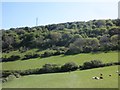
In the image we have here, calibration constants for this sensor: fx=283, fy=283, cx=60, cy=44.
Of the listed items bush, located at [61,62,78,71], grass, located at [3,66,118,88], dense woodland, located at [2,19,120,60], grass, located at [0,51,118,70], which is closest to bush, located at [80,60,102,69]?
bush, located at [61,62,78,71]

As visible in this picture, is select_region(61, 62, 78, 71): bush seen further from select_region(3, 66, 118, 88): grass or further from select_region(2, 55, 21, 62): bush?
select_region(2, 55, 21, 62): bush

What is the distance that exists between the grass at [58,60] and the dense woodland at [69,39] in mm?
2866

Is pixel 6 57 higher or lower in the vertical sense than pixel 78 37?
lower

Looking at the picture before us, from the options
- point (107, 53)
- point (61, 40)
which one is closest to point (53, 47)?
point (61, 40)

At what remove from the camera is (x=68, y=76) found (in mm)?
41344

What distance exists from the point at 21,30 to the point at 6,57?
23.6 m

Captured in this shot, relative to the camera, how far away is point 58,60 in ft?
184

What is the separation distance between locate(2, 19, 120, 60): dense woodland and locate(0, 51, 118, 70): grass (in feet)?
9.40

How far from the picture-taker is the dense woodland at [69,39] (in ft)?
202

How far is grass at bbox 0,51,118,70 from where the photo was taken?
52.1 meters

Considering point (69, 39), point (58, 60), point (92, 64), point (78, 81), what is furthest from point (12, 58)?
point (78, 81)

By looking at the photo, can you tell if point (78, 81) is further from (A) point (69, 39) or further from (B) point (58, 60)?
(A) point (69, 39)

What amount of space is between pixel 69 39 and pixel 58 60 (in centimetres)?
1665

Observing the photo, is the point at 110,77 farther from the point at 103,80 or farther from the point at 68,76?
the point at 68,76
